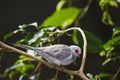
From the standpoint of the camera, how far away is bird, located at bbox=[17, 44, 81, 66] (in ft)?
3.44

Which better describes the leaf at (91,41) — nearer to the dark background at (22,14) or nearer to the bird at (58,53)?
the bird at (58,53)

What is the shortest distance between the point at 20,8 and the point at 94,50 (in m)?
1.17

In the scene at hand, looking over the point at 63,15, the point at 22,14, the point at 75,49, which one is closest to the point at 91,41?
the point at 75,49

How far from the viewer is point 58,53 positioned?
1.10 metres

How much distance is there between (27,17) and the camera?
86.8 inches

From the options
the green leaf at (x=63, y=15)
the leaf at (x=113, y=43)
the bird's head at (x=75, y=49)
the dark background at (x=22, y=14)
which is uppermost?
the green leaf at (x=63, y=15)

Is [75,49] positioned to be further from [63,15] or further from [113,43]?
→ [63,15]

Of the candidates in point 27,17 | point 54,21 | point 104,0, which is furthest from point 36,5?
point 54,21

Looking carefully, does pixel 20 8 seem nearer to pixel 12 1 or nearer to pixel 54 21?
pixel 12 1

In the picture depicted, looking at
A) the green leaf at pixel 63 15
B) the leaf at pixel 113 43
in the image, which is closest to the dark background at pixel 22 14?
the leaf at pixel 113 43

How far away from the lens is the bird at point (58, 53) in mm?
1050

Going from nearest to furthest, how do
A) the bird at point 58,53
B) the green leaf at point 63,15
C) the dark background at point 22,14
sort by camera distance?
1. the green leaf at point 63,15
2. the bird at point 58,53
3. the dark background at point 22,14

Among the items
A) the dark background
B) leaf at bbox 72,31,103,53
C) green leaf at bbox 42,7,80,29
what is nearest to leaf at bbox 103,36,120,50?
leaf at bbox 72,31,103,53

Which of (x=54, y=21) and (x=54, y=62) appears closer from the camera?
(x=54, y=21)
